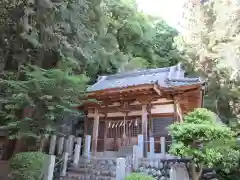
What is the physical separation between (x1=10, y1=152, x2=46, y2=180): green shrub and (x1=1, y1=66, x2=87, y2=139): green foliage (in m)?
0.66

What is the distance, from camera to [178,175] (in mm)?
7195

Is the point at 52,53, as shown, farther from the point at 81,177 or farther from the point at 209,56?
the point at 209,56

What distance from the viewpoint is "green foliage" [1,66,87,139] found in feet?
26.2

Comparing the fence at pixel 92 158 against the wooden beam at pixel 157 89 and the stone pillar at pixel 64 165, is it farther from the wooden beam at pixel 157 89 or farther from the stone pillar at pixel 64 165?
the wooden beam at pixel 157 89

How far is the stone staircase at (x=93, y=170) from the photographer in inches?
325

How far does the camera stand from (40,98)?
7.95 m

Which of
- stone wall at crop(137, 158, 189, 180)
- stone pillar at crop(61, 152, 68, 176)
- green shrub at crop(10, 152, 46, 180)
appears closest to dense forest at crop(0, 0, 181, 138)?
green shrub at crop(10, 152, 46, 180)

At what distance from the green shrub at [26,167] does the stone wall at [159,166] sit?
10.3 ft

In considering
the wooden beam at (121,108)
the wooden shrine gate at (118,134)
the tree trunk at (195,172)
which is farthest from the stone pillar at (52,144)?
the tree trunk at (195,172)

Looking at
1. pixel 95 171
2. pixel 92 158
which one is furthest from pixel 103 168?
pixel 92 158

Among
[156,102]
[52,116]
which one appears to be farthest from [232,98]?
[52,116]

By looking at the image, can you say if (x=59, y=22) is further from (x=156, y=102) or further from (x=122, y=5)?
(x=122, y=5)

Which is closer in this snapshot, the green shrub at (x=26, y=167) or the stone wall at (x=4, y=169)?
the green shrub at (x=26, y=167)

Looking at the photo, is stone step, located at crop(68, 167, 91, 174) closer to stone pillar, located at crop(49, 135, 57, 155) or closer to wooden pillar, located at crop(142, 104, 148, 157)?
stone pillar, located at crop(49, 135, 57, 155)
